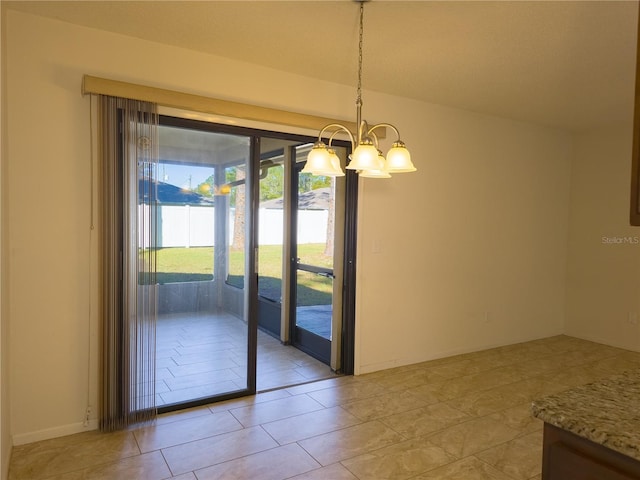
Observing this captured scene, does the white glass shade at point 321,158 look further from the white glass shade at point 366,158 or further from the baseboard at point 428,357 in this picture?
the baseboard at point 428,357

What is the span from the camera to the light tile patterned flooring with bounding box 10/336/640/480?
2.46 metres

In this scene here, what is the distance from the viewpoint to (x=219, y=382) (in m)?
3.50

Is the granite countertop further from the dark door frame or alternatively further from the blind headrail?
the blind headrail

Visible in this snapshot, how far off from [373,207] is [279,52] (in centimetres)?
161

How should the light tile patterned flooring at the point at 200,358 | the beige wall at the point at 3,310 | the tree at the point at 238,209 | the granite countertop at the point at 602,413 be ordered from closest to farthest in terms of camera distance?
1. the granite countertop at the point at 602,413
2. the beige wall at the point at 3,310
3. the light tile patterned flooring at the point at 200,358
4. the tree at the point at 238,209

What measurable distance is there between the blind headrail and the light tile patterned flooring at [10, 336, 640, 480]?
87.5 inches

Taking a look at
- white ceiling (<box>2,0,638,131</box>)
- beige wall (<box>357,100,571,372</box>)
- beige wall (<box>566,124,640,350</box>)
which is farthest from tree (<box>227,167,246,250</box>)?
beige wall (<box>566,124,640,350</box>)

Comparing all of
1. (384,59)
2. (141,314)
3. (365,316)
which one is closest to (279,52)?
(384,59)

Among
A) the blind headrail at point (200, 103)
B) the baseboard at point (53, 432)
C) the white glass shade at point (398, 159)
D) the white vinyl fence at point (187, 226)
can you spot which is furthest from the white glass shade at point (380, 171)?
the baseboard at point (53, 432)

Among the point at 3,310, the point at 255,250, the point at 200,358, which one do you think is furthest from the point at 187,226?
the point at 3,310

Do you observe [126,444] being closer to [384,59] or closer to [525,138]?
[384,59]

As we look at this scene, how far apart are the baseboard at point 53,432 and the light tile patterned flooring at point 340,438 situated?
0.05m

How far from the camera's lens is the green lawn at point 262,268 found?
126 inches

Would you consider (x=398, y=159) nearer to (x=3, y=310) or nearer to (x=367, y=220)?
(x=367, y=220)
